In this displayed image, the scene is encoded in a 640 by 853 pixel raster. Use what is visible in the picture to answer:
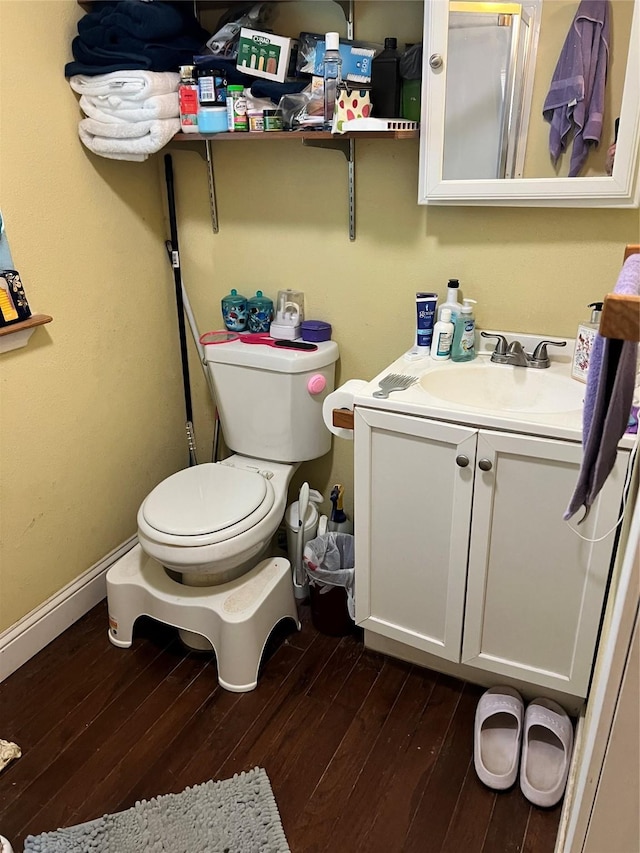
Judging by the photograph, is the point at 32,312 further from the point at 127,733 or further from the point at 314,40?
the point at 127,733

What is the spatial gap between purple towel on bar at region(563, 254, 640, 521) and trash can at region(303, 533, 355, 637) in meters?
1.13

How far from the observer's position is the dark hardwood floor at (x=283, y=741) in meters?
1.50

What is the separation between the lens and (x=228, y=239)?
7.03 feet

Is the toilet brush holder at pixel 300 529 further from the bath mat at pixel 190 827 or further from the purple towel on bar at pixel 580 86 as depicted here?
the purple towel on bar at pixel 580 86

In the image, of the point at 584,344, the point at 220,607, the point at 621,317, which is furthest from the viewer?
the point at 220,607

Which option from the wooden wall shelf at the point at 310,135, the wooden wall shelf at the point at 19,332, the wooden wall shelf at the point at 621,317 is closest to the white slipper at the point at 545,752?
the wooden wall shelf at the point at 621,317

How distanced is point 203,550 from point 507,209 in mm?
1165

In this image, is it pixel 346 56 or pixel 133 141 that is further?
pixel 133 141

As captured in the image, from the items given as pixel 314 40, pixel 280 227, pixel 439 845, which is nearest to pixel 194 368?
pixel 280 227

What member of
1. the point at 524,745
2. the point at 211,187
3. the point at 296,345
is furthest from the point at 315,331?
the point at 524,745

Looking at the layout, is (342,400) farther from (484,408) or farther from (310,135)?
(310,135)

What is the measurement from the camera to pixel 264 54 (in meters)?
1.72

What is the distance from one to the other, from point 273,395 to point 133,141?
31.0 inches

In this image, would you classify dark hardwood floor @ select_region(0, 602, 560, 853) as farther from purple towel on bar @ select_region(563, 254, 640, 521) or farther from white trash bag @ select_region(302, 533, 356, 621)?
purple towel on bar @ select_region(563, 254, 640, 521)
